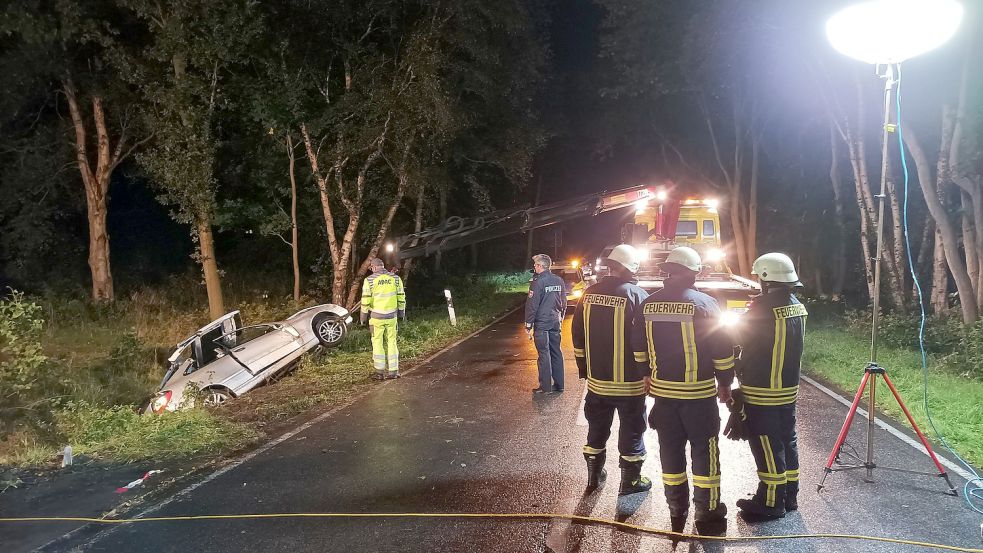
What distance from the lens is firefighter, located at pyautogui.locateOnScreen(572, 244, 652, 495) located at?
5.00 m

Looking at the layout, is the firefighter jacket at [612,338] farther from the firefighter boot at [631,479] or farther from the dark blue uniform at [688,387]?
the firefighter boot at [631,479]

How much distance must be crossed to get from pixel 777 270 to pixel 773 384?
794 mm

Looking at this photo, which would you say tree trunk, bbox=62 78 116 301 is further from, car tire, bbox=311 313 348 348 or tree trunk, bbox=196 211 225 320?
car tire, bbox=311 313 348 348

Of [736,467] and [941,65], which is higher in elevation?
[941,65]

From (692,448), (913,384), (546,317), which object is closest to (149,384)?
(546,317)

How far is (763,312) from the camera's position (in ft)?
15.4

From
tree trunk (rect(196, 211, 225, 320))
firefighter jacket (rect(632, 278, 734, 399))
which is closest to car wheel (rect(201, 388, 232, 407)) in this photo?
firefighter jacket (rect(632, 278, 734, 399))

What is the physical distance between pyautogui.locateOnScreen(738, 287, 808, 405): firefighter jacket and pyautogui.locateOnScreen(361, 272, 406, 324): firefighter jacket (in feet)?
18.8

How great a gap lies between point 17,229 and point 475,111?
13220mm

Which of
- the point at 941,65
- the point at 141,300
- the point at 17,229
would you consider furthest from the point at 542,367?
the point at 17,229

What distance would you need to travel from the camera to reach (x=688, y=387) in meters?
4.41

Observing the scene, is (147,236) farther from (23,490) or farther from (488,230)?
(23,490)

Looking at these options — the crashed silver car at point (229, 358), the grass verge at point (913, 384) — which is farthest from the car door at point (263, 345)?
the grass verge at point (913, 384)

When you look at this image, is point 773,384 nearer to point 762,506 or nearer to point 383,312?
point 762,506
